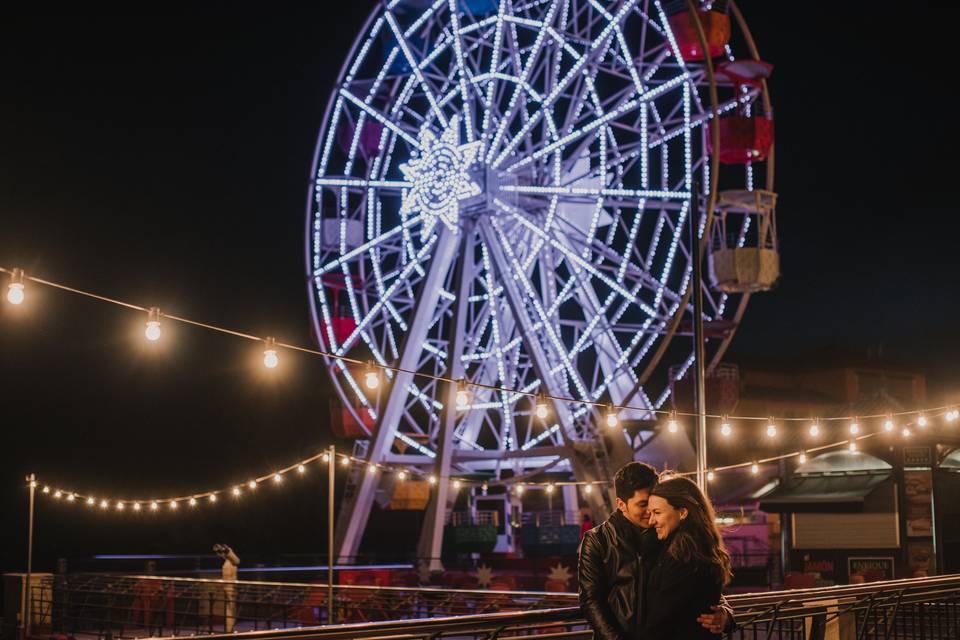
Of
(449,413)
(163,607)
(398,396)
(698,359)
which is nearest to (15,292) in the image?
(698,359)

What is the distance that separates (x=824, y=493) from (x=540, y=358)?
603 cm

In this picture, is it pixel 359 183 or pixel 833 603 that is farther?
pixel 359 183

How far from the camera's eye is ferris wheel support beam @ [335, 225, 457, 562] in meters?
26.7

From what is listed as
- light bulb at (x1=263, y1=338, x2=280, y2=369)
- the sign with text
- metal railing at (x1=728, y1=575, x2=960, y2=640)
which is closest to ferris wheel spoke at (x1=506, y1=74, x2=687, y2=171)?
the sign with text

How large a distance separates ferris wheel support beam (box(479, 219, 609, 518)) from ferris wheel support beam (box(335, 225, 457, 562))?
Result: 60.8 inches

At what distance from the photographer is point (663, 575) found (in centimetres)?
468

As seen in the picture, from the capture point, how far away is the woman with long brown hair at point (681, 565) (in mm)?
4652

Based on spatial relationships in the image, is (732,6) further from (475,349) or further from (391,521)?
(391,521)

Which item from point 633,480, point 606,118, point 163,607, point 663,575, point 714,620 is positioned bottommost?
point 163,607

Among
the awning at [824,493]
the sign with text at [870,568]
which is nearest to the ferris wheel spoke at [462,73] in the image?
the awning at [824,493]

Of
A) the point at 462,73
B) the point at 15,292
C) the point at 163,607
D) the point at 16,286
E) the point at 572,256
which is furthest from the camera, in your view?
the point at 462,73

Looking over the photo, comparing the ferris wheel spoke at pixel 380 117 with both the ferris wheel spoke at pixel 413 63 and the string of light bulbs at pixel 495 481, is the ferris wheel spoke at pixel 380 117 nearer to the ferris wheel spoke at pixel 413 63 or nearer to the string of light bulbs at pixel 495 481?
the ferris wheel spoke at pixel 413 63

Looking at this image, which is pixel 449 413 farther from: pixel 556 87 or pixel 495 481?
pixel 556 87

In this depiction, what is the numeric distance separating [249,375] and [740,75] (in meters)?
37.9
